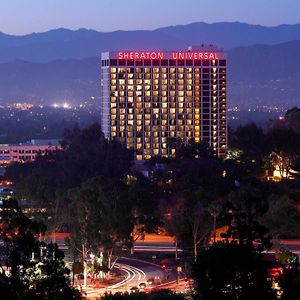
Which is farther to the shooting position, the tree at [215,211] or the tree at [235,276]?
the tree at [215,211]

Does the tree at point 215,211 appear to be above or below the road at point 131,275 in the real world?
above

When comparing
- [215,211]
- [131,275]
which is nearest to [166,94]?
[215,211]

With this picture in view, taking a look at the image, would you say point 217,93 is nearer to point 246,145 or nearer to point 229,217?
point 246,145

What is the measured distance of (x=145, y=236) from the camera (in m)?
57.2

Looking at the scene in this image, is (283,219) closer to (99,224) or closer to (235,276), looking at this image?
(99,224)

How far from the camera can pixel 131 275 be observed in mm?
46156

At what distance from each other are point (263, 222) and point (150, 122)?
54.4 m

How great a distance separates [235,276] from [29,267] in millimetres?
6011

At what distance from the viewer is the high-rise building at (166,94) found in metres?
106

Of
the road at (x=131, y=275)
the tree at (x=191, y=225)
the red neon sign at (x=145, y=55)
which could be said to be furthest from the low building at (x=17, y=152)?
the road at (x=131, y=275)

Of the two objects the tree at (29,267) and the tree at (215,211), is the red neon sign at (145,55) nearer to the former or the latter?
the tree at (215,211)

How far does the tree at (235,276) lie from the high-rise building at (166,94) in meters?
77.2

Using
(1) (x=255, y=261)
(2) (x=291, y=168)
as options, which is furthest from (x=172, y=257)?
(2) (x=291, y=168)

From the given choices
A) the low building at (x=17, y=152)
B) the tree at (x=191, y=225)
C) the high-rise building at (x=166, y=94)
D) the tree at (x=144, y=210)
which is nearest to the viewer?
the tree at (x=191, y=225)
